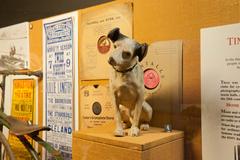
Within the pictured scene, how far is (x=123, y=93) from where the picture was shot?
72 centimetres

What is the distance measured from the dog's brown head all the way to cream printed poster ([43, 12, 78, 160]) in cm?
43

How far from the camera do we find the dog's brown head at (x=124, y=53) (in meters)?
0.67

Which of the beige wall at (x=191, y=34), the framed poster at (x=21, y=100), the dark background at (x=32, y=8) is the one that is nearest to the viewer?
the beige wall at (x=191, y=34)

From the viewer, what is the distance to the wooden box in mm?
634

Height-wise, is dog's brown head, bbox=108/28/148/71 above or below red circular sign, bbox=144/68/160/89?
above

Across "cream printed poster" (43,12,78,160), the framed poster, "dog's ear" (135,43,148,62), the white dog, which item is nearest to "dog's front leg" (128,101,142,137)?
the white dog

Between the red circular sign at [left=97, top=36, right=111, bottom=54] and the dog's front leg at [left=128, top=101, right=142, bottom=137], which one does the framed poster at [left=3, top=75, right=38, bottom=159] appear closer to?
the red circular sign at [left=97, top=36, right=111, bottom=54]

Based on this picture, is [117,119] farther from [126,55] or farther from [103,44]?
[103,44]

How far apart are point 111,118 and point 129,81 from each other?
11.6 inches

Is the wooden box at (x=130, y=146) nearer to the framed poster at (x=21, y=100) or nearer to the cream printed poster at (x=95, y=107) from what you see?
the cream printed poster at (x=95, y=107)

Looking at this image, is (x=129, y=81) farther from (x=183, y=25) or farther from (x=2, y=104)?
(x=2, y=104)

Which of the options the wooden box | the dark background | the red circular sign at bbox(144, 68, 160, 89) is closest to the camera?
the wooden box

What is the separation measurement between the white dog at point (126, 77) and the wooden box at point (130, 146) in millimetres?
35

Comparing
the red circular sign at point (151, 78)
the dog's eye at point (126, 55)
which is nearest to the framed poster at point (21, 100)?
the red circular sign at point (151, 78)
